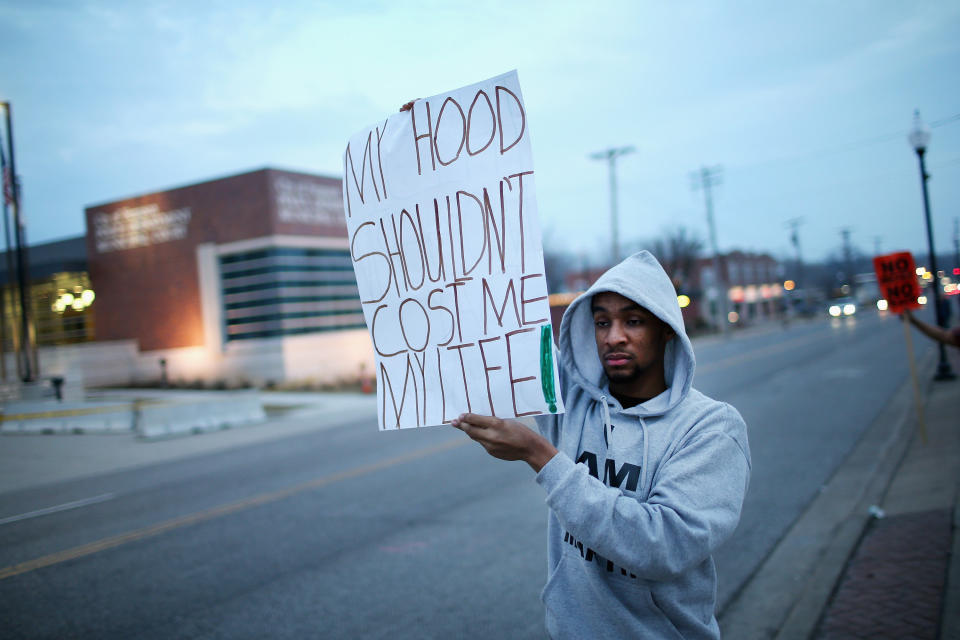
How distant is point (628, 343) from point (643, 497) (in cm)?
45

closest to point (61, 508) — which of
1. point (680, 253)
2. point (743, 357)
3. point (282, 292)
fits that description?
point (282, 292)

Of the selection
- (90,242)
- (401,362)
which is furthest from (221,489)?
(90,242)

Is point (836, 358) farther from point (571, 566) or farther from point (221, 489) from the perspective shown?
point (571, 566)

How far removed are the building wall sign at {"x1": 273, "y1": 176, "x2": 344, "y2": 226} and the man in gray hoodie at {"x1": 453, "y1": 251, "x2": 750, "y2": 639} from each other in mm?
28216

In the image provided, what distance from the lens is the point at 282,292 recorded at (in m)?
28.4

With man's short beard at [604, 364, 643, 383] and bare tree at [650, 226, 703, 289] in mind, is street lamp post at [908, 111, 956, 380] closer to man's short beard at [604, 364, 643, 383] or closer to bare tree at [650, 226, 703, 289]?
man's short beard at [604, 364, 643, 383]

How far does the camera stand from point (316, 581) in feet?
17.9

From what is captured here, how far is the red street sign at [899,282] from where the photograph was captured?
8.30m

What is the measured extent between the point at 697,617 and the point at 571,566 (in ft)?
1.25

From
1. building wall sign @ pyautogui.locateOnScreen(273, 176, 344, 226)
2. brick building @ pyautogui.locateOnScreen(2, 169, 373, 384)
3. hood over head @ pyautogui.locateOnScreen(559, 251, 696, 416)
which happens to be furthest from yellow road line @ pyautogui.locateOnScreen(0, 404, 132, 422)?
hood over head @ pyautogui.locateOnScreen(559, 251, 696, 416)

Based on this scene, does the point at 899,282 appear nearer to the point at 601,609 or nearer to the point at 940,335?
the point at 940,335

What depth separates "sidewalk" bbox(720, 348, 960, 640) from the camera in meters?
4.22

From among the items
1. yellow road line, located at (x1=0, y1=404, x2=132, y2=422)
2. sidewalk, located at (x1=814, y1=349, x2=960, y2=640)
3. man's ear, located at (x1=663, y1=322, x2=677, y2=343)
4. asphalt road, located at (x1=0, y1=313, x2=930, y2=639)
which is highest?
man's ear, located at (x1=663, y1=322, x2=677, y2=343)

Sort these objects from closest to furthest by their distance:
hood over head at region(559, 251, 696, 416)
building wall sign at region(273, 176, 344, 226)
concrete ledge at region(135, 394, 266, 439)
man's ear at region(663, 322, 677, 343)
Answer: hood over head at region(559, 251, 696, 416) → man's ear at region(663, 322, 677, 343) → concrete ledge at region(135, 394, 266, 439) → building wall sign at region(273, 176, 344, 226)
